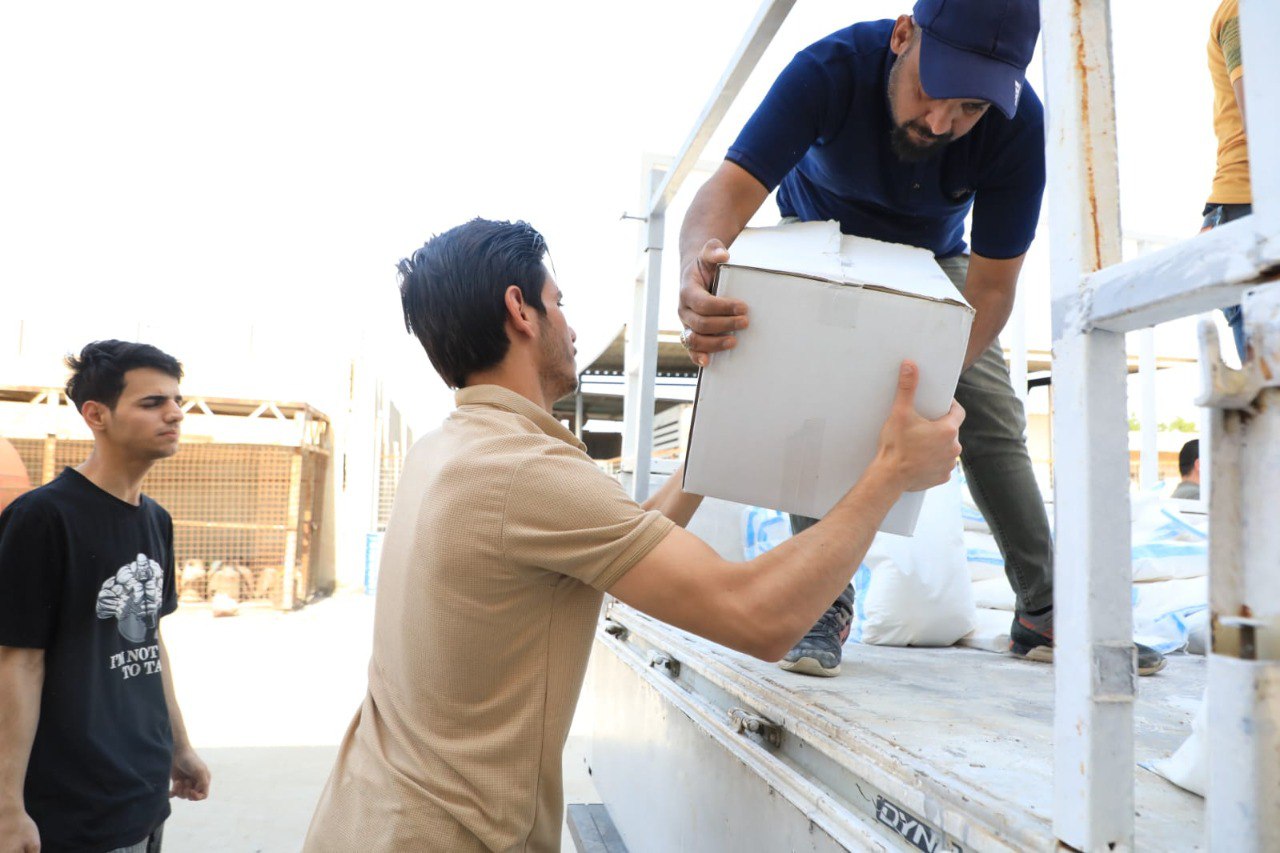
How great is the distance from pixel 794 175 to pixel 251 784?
355 cm

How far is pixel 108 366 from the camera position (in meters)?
2.09

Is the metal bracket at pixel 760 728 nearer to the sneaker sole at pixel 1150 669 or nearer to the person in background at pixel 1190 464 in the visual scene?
the sneaker sole at pixel 1150 669

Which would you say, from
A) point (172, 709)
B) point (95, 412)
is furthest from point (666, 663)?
point (95, 412)

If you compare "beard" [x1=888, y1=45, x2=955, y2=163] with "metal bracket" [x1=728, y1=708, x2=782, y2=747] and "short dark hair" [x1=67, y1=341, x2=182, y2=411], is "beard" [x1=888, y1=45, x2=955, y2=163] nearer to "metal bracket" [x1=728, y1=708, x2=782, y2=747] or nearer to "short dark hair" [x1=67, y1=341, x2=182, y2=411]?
"metal bracket" [x1=728, y1=708, x2=782, y2=747]

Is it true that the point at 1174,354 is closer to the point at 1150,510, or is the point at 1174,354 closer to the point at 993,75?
the point at 1150,510

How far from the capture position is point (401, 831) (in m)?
1.05

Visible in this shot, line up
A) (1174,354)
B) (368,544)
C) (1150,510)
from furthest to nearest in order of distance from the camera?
(368,544) → (1174,354) → (1150,510)

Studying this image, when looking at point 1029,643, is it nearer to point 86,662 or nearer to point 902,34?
point 902,34

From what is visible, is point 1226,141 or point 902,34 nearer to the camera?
point 902,34

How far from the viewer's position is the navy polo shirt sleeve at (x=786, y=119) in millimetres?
1492

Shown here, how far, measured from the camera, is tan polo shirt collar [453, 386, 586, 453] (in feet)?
4.10

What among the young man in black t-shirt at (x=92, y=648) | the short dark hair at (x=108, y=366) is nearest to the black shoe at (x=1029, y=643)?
the young man in black t-shirt at (x=92, y=648)

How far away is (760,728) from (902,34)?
1.17 meters

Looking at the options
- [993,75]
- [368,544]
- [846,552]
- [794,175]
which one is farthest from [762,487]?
[368,544]
